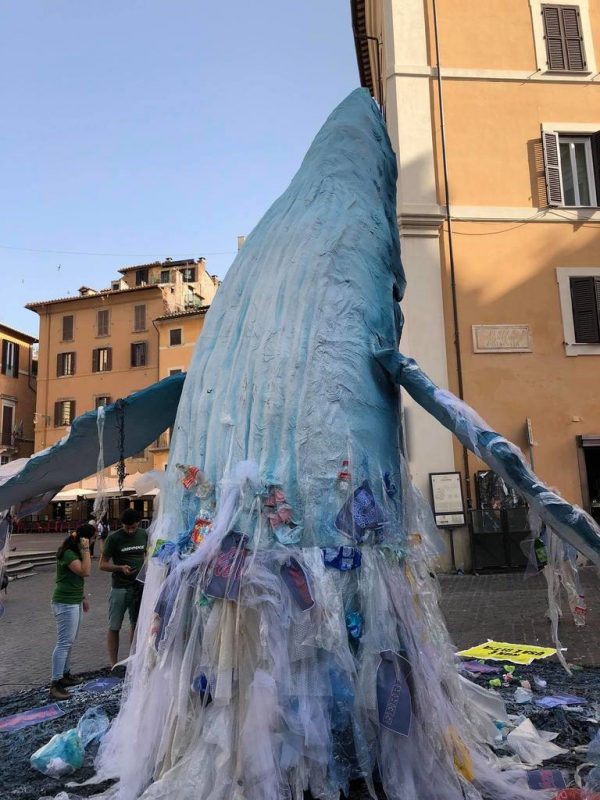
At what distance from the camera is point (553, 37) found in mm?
13969

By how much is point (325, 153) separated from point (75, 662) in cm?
547

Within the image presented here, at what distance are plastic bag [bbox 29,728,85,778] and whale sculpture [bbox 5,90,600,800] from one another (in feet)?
0.83

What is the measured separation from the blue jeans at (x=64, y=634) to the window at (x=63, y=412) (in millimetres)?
32550

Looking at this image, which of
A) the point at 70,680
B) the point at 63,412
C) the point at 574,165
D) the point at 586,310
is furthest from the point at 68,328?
the point at 70,680

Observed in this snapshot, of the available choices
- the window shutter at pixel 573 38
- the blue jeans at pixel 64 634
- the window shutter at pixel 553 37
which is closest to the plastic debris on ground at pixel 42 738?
the blue jeans at pixel 64 634

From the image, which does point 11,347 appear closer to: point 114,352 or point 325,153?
point 114,352

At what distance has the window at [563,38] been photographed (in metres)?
13.8

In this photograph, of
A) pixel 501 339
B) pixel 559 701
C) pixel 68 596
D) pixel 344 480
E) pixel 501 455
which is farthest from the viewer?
pixel 501 339

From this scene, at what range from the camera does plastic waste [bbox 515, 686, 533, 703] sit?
13.9ft

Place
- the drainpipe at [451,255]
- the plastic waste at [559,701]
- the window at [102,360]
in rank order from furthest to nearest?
the window at [102,360] < the drainpipe at [451,255] < the plastic waste at [559,701]

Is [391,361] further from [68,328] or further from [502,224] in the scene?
[68,328]

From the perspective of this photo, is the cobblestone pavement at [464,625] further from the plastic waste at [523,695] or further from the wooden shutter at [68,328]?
the wooden shutter at [68,328]

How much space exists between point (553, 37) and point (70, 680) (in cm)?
1507

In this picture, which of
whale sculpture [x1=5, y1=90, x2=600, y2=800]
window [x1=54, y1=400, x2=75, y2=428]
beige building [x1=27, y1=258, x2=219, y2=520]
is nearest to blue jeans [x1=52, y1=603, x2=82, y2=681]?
whale sculpture [x1=5, y1=90, x2=600, y2=800]
